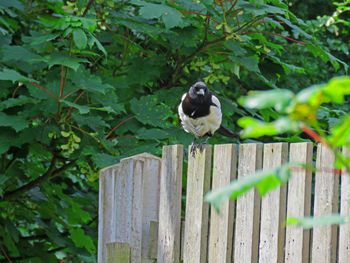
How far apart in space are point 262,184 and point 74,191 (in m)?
4.37

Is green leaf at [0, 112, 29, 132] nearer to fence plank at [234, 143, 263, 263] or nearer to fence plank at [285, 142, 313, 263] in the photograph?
fence plank at [234, 143, 263, 263]

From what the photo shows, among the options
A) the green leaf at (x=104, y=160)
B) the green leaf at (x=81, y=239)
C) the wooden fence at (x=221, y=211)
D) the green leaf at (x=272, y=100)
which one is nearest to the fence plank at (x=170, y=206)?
the wooden fence at (x=221, y=211)

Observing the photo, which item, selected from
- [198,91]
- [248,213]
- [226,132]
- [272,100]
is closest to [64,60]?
[198,91]

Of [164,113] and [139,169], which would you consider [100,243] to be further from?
[164,113]

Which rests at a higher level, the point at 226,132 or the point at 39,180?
the point at 226,132

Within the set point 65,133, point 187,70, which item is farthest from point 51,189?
point 187,70

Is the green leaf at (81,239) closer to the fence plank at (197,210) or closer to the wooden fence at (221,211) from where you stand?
the wooden fence at (221,211)

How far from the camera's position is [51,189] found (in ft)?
14.4

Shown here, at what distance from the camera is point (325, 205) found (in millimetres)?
1921

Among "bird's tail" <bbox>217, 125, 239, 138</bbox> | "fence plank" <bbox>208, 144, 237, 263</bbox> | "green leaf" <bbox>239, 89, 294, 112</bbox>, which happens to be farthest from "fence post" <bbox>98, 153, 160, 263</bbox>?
"green leaf" <bbox>239, 89, 294, 112</bbox>

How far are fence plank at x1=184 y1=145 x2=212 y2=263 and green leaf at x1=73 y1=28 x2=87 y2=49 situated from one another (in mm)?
1042

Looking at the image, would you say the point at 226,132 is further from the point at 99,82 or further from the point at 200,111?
the point at 99,82

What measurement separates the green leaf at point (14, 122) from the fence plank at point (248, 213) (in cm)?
172

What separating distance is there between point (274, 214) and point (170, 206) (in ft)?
2.40
